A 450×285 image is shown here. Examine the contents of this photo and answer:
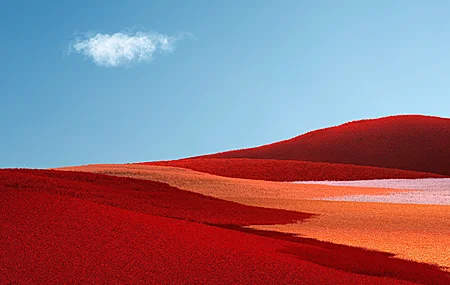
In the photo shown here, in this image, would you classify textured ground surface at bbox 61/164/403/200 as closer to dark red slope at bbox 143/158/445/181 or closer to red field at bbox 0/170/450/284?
dark red slope at bbox 143/158/445/181

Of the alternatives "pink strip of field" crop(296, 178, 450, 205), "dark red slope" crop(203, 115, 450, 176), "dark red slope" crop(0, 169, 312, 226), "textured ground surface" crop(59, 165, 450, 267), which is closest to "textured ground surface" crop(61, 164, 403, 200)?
"textured ground surface" crop(59, 165, 450, 267)

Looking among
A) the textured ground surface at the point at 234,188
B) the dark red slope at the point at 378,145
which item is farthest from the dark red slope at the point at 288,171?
the textured ground surface at the point at 234,188

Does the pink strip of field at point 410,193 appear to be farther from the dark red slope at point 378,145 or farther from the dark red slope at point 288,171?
the dark red slope at point 378,145

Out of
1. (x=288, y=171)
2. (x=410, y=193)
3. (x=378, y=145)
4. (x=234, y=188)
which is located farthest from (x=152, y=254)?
(x=378, y=145)

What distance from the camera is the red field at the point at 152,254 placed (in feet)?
Answer: 24.3

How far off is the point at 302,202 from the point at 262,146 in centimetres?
3054

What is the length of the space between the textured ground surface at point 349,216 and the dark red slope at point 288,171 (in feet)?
22.0

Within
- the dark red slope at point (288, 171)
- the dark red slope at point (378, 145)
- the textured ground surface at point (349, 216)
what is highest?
the dark red slope at point (378, 145)

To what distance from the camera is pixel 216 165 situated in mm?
33625

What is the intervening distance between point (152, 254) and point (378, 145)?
122 ft

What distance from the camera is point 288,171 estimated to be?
107 feet

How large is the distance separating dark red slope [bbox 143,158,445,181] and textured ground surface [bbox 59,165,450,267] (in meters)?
6.71

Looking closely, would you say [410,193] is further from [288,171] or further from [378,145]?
[378,145]

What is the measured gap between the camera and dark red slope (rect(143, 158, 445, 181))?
31.2m
